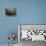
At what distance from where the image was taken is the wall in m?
3.53

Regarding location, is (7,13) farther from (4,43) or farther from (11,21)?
(4,43)

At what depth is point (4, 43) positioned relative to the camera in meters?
3.51

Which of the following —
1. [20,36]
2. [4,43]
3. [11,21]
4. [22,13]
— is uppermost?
[22,13]

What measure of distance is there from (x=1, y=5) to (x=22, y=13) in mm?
673

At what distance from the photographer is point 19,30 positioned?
344cm

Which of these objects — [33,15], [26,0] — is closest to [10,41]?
[33,15]

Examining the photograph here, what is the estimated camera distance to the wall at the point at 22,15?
11.6 ft

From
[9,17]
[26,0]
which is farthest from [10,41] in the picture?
[26,0]

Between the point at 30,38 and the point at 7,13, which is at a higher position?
the point at 7,13

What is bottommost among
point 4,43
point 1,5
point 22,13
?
point 4,43

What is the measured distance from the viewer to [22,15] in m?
3.54

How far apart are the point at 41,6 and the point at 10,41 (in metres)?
1.37

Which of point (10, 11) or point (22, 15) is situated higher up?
point (10, 11)

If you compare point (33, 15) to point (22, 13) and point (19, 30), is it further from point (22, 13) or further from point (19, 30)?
point (19, 30)
